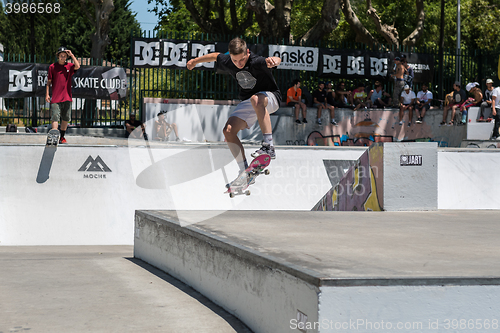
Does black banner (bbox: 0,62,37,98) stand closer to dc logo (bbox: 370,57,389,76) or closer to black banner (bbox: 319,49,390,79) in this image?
black banner (bbox: 319,49,390,79)

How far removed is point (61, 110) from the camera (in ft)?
31.4

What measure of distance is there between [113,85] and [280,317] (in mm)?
14638

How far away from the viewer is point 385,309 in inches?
119

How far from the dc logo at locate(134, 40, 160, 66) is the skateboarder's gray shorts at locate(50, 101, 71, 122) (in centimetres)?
761

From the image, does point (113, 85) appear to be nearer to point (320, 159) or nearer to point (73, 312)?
point (320, 159)

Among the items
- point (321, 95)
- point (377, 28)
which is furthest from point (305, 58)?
point (377, 28)

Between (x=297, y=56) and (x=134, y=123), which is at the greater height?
(x=297, y=56)

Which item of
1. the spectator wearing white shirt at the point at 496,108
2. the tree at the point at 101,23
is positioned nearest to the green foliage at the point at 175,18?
the tree at the point at 101,23

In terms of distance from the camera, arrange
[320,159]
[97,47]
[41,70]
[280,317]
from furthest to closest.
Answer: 1. [97,47]
2. [41,70]
3. [320,159]
4. [280,317]

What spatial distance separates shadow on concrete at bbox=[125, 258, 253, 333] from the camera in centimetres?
424

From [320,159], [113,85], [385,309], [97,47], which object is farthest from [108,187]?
[97,47]

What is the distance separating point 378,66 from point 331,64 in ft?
6.10

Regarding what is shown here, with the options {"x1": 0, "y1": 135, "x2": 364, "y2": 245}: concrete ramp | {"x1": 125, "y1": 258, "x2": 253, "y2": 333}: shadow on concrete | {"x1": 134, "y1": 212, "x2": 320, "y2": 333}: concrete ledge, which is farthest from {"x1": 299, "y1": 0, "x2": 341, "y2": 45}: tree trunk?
{"x1": 134, "y1": 212, "x2": 320, "y2": 333}: concrete ledge

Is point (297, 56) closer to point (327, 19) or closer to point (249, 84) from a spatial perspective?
point (327, 19)
